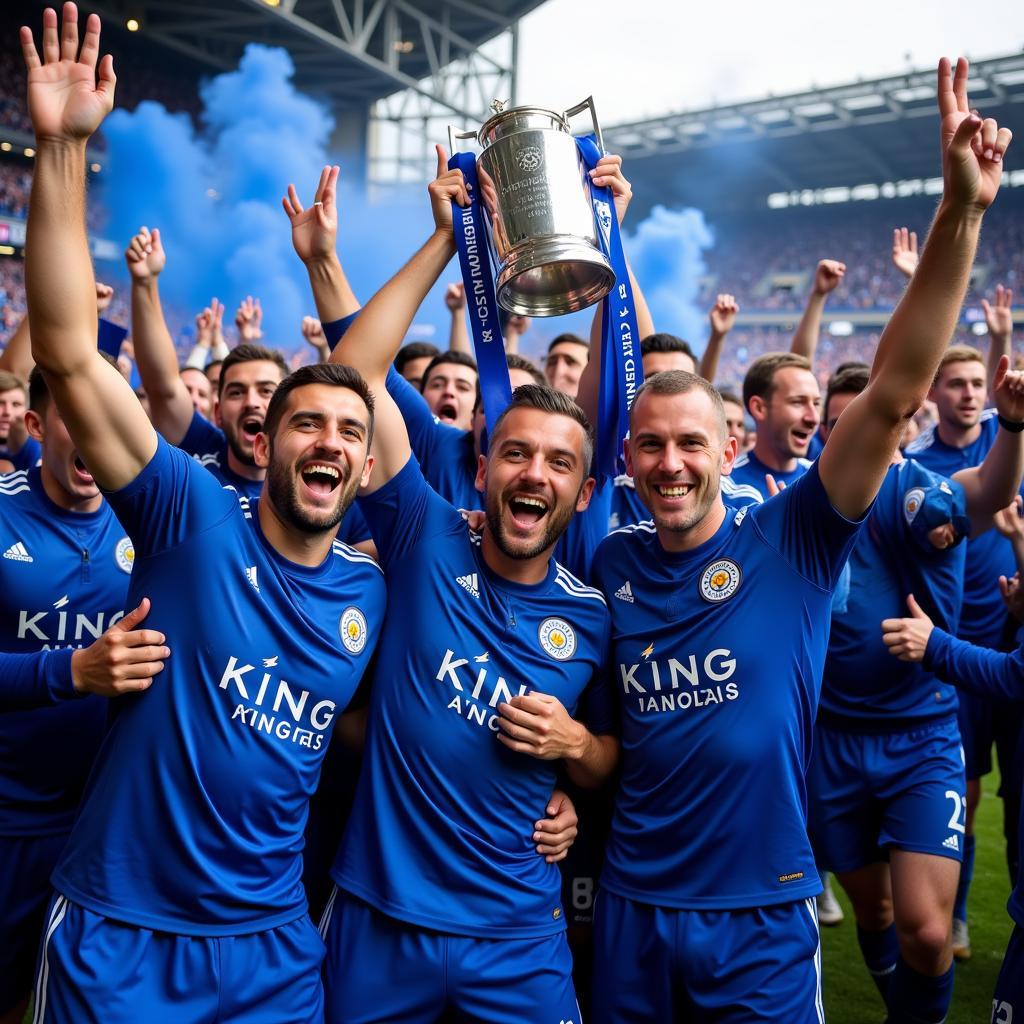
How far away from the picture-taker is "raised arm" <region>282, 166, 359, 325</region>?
2852mm

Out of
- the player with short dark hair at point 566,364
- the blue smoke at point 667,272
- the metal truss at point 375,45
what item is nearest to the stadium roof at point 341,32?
the metal truss at point 375,45

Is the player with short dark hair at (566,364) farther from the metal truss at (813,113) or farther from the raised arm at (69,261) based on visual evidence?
the metal truss at (813,113)

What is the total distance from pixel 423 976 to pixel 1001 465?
264 cm

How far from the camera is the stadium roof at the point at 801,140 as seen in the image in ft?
81.9

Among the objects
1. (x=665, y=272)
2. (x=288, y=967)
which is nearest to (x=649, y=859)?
(x=288, y=967)

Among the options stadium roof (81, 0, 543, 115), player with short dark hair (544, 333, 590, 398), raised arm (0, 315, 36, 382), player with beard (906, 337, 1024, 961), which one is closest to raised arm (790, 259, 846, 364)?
player with beard (906, 337, 1024, 961)

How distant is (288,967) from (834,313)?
32354 mm

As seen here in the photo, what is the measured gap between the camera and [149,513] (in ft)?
7.38

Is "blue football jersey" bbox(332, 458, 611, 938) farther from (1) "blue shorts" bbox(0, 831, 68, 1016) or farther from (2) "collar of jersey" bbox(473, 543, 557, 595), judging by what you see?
(1) "blue shorts" bbox(0, 831, 68, 1016)

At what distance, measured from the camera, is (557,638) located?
8.25 ft

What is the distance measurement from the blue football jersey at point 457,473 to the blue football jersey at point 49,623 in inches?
41.8

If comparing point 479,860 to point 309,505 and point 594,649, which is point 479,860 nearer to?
point 594,649

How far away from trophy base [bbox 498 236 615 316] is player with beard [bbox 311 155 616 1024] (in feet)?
0.90

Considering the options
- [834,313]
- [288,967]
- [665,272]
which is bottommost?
[288,967]
